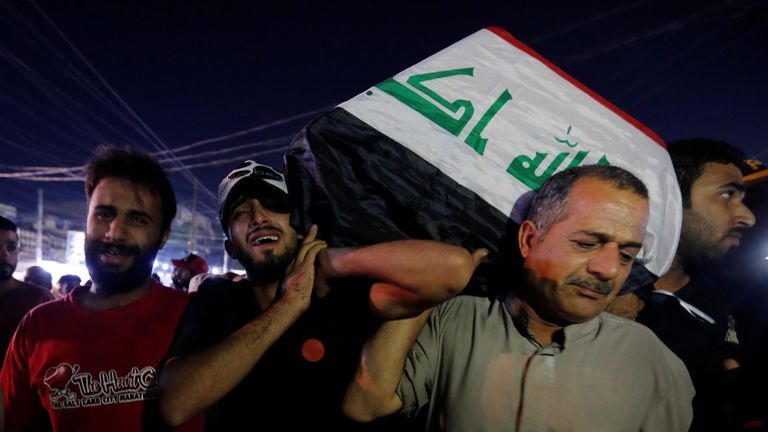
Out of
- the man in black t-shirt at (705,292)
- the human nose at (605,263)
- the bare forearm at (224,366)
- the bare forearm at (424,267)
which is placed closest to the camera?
the bare forearm at (424,267)

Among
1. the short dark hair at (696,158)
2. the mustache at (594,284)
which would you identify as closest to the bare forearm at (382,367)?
the mustache at (594,284)

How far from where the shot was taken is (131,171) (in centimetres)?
235

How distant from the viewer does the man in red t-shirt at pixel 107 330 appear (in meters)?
1.94

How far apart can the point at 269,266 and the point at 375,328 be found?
2.42 feet

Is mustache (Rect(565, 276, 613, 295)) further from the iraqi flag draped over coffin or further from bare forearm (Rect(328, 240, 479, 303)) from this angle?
bare forearm (Rect(328, 240, 479, 303))

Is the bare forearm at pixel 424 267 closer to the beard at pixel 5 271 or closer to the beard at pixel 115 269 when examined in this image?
the beard at pixel 115 269

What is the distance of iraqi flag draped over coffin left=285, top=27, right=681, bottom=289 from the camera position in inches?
58.5

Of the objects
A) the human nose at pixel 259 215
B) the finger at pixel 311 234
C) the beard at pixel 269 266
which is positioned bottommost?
the beard at pixel 269 266

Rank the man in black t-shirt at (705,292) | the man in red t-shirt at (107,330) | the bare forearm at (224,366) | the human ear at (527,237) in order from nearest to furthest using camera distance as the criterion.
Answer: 1. the human ear at (527,237)
2. the bare forearm at (224,366)
3. the man in black t-shirt at (705,292)
4. the man in red t-shirt at (107,330)

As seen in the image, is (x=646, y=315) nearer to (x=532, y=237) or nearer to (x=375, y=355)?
(x=532, y=237)

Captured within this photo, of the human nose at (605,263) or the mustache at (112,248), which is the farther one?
the mustache at (112,248)

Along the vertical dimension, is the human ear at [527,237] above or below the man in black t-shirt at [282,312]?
above

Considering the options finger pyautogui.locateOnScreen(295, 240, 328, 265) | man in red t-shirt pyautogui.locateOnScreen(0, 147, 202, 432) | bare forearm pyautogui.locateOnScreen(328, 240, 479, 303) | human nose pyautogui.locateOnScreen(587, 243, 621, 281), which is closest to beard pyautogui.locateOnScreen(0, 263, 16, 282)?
man in red t-shirt pyautogui.locateOnScreen(0, 147, 202, 432)

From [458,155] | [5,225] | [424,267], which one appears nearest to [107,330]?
[424,267]
